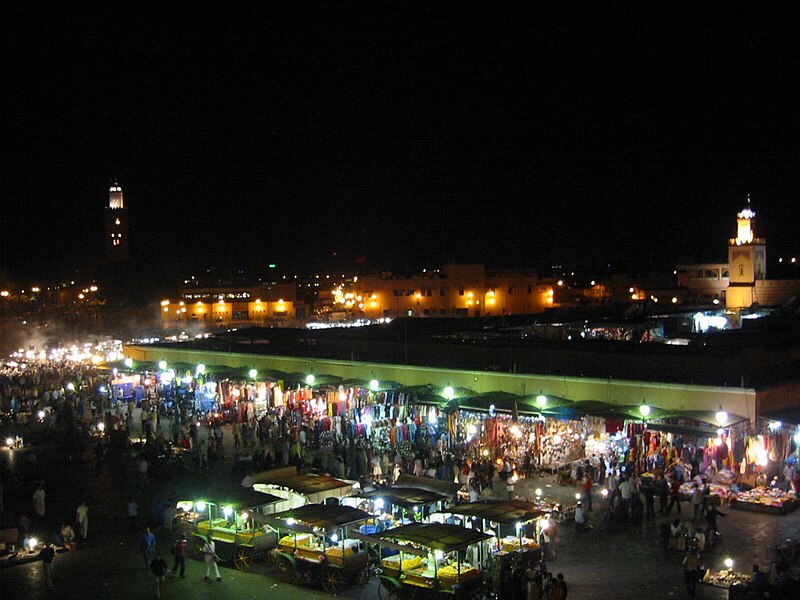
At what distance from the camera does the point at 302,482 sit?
16.3 metres

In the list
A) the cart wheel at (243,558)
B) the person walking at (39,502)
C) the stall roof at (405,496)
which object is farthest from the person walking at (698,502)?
the person walking at (39,502)

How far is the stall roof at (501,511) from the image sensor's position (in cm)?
1330

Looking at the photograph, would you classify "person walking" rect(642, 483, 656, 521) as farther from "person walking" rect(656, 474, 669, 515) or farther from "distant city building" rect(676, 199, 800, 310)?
"distant city building" rect(676, 199, 800, 310)

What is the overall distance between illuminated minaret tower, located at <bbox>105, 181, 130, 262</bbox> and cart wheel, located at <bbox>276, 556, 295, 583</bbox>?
10934cm

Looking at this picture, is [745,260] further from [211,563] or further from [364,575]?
[211,563]

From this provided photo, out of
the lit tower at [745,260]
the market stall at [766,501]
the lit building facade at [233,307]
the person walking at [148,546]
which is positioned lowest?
the person walking at [148,546]

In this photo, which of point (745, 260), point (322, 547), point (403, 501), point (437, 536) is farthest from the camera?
point (745, 260)

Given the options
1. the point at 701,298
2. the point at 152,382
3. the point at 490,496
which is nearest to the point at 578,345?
the point at 490,496

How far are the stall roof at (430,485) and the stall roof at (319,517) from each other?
79.9 inches

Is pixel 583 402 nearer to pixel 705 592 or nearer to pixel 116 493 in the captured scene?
pixel 705 592

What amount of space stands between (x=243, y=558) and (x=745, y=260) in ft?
191

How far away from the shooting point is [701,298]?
2761 inches

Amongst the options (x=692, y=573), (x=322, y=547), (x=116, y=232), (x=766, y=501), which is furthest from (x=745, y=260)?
(x=116, y=232)

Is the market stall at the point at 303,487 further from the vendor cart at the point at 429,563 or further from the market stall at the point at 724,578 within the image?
the market stall at the point at 724,578
